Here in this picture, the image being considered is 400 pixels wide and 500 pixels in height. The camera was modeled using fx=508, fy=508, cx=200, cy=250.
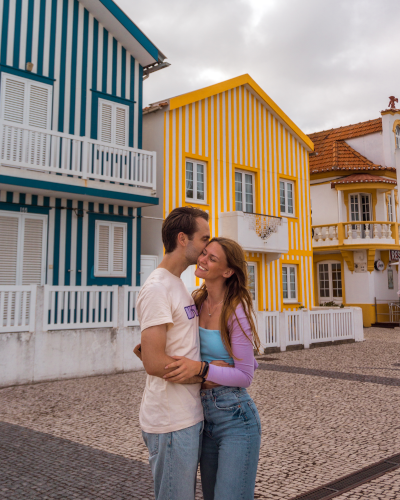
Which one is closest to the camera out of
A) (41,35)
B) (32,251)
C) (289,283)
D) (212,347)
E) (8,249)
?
(212,347)

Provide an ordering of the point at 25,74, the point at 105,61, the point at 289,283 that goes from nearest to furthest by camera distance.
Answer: the point at 25,74 < the point at 105,61 < the point at 289,283

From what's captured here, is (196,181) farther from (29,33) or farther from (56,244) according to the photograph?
(29,33)

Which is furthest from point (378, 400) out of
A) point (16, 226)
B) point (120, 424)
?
point (16, 226)

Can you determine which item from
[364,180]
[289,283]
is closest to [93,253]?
[289,283]

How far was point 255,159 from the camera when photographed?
18.9 m

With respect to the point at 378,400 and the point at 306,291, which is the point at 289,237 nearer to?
the point at 306,291

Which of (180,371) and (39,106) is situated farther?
(39,106)

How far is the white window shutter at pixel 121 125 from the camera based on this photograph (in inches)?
587

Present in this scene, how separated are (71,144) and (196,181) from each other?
4.80 meters

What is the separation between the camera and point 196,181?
16969mm

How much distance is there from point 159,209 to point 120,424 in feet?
33.5

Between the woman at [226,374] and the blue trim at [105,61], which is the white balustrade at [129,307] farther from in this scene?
the woman at [226,374]

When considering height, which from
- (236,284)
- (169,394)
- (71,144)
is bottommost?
(169,394)

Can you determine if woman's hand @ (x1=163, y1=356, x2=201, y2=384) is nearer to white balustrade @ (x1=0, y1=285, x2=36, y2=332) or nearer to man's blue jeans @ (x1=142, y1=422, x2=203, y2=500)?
man's blue jeans @ (x1=142, y1=422, x2=203, y2=500)
